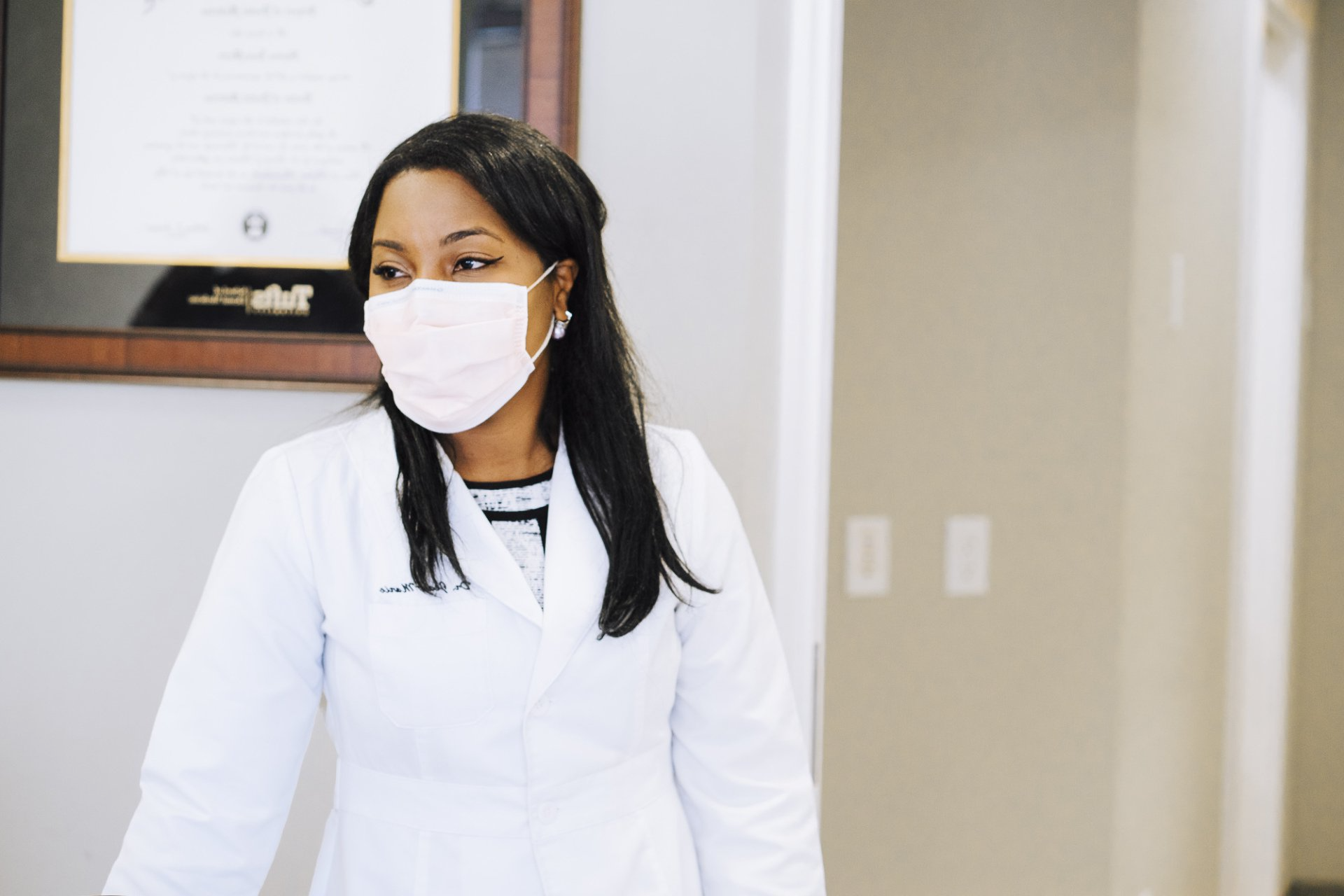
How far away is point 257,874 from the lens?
1000 millimetres

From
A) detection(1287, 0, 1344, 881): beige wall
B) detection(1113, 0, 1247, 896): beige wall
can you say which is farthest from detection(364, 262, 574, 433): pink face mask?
detection(1287, 0, 1344, 881): beige wall

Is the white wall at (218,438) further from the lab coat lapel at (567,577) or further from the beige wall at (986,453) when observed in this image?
the beige wall at (986,453)

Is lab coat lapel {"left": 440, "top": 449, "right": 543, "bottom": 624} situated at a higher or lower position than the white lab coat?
higher

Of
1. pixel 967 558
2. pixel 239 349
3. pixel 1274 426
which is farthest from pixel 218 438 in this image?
pixel 1274 426

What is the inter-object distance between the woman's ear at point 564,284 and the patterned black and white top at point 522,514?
0.16m

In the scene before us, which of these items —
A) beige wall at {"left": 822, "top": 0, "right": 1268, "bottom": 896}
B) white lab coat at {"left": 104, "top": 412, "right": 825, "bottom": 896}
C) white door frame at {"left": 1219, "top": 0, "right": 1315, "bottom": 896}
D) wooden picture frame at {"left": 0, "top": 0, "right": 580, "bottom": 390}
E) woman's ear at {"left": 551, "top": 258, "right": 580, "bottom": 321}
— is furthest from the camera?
white door frame at {"left": 1219, "top": 0, "right": 1315, "bottom": 896}

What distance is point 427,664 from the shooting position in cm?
99

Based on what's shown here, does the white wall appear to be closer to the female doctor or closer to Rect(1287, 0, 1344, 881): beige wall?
the female doctor

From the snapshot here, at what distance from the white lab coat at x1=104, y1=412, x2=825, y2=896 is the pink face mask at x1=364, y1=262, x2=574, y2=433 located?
0.07m

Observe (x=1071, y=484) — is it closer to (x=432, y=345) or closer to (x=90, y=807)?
(x=432, y=345)

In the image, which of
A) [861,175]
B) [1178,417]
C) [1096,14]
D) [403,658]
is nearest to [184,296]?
[403,658]

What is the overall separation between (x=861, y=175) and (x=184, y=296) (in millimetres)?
1188

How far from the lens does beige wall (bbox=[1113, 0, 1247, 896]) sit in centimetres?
208

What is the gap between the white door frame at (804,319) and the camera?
1359 mm
